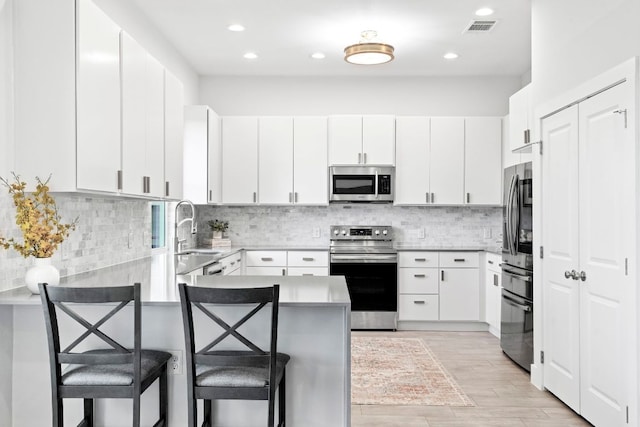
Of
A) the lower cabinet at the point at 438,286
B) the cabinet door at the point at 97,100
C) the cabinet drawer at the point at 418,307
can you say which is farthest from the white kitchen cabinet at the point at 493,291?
the cabinet door at the point at 97,100

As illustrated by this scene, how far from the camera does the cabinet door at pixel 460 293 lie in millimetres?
5680

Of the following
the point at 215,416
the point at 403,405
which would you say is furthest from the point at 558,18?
the point at 215,416

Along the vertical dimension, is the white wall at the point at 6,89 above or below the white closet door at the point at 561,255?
above

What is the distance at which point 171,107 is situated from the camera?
3.91m

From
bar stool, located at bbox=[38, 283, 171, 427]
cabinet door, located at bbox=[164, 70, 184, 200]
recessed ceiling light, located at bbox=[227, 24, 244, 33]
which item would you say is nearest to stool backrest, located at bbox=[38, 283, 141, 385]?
bar stool, located at bbox=[38, 283, 171, 427]

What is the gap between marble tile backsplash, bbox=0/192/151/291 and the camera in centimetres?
261

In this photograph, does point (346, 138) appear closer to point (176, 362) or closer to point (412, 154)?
point (412, 154)

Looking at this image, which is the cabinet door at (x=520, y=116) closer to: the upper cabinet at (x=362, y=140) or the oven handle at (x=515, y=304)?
the oven handle at (x=515, y=304)

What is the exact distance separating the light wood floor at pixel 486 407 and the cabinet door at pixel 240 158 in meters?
2.76

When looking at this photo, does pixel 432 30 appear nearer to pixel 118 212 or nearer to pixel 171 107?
pixel 171 107

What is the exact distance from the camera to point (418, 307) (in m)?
5.71

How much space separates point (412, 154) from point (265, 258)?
199 centimetres

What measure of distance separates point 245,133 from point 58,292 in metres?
4.04

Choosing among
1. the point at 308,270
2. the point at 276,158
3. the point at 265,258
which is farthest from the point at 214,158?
the point at 308,270
